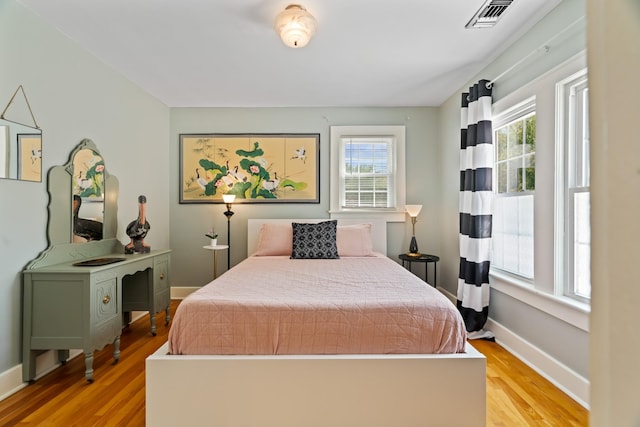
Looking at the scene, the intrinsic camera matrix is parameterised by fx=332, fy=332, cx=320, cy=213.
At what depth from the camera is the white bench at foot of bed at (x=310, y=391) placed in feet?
5.67

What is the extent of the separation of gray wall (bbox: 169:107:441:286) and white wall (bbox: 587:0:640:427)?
4.05 metres

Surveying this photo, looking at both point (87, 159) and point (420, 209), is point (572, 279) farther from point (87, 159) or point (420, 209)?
point (87, 159)

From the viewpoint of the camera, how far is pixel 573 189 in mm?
2150

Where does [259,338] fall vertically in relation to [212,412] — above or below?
above

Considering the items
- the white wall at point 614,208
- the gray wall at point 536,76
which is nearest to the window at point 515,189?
the gray wall at point 536,76

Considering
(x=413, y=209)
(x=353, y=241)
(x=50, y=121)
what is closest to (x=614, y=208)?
(x=50, y=121)

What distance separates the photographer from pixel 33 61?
2320mm

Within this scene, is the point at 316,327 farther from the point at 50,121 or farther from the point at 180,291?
the point at 180,291

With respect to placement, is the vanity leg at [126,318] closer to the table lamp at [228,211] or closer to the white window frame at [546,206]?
the table lamp at [228,211]

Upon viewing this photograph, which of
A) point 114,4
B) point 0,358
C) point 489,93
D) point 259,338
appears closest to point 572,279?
point 489,93

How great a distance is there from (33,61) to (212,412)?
2.61 m

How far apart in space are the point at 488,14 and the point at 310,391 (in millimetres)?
2657

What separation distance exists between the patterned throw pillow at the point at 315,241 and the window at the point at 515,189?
1.58 m

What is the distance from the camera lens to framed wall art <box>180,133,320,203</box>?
170 inches
